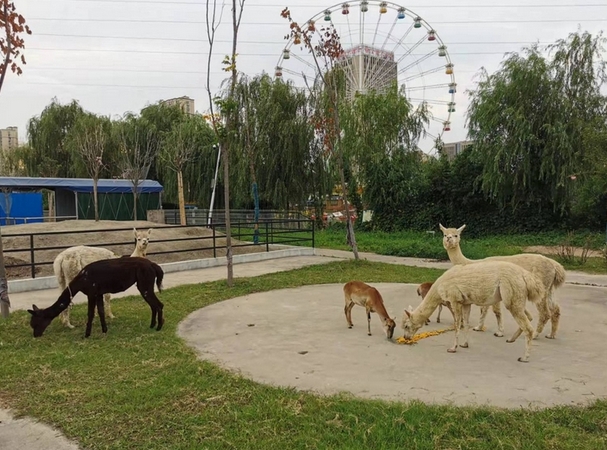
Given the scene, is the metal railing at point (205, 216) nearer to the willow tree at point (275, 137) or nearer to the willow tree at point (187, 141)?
the willow tree at point (187, 141)

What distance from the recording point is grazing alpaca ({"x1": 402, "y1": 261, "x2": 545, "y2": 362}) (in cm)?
493

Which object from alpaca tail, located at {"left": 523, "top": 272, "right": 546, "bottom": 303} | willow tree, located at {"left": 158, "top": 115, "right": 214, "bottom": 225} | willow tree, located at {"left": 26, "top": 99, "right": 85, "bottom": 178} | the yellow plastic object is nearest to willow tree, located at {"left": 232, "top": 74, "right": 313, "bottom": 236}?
willow tree, located at {"left": 158, "top": 115, "right": 214, "bottom": 225}

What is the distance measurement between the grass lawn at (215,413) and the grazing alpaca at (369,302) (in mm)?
1365

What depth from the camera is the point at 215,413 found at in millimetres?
3695

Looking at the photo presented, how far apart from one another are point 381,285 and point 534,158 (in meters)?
13.8

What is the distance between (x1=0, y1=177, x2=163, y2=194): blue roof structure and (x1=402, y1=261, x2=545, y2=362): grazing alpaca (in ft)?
81.5

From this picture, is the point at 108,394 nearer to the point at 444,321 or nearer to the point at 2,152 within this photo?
the point at 444,321

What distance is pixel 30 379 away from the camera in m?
4.53

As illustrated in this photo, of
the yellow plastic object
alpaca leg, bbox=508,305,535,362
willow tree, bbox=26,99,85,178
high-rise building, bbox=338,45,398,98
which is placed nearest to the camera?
alpaca leg, bbox=508,305,535,362

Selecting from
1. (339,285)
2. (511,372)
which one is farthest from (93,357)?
(339,285)

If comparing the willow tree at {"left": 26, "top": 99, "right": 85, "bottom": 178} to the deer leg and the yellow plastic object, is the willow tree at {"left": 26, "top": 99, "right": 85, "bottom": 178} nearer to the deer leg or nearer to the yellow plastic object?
the deer leg

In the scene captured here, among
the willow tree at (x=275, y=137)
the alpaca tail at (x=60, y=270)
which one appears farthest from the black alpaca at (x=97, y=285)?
the willow tree at (x=275, y=137)

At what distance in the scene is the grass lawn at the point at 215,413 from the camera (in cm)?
324

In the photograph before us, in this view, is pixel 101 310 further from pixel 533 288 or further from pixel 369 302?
pixel 533 288
